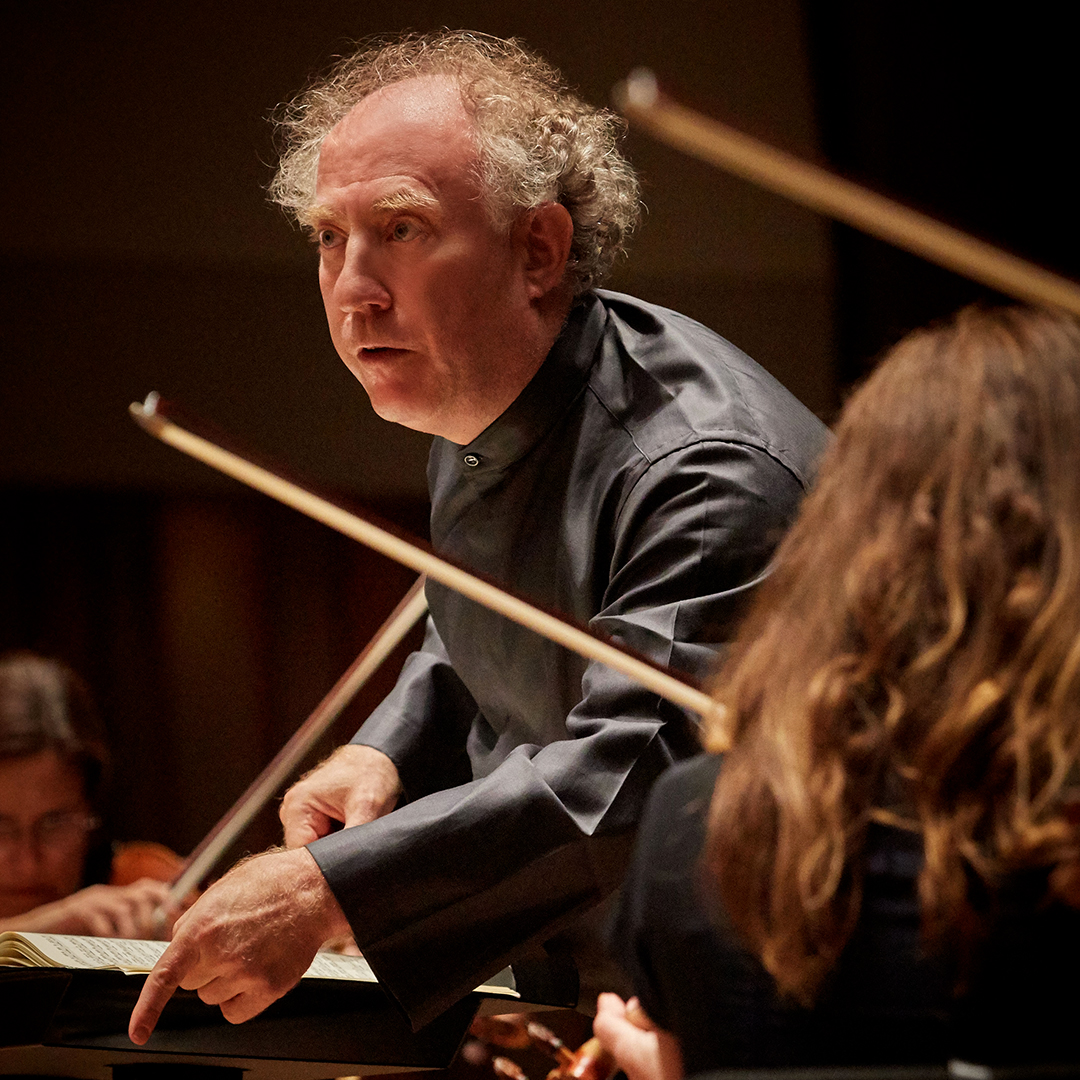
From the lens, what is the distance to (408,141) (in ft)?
5.44

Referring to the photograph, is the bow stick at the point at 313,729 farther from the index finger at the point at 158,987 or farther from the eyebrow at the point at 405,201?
the index finger at the point at 158,987

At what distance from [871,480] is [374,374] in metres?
0.82

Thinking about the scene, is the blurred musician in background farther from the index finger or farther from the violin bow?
the violin bow

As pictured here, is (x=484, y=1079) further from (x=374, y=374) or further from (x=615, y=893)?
(x=374, y=374)

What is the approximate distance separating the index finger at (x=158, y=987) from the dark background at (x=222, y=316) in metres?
2.16

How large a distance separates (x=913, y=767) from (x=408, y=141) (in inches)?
40.3

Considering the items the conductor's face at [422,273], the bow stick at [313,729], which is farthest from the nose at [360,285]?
the bow stick at [313,729]

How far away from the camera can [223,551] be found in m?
3.78

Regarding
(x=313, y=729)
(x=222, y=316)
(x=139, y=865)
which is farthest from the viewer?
(x=222, y=316)

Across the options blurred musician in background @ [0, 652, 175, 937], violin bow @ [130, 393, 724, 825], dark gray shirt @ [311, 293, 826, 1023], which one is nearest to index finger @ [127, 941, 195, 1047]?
dark gray shirt @ [311, 293, 826, 1023]

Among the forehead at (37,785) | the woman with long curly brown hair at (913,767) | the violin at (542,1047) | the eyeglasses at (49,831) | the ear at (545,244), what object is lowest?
the eyeglasses at (49,831)

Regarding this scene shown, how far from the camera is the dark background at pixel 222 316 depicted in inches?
133

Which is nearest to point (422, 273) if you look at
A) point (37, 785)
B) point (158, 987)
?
point (158, 987)

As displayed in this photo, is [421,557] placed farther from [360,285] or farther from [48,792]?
[48,792]
